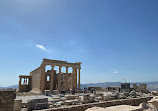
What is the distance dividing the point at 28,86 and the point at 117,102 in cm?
4293

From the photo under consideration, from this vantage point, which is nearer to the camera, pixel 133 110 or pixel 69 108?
pixel 133 110

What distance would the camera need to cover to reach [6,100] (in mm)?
5496

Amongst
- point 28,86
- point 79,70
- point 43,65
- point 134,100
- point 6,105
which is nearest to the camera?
point 6,105

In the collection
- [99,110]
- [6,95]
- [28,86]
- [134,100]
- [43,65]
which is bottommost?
[28,86]

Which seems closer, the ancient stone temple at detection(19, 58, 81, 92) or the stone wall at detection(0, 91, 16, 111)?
the stone wall at detection(0, 91, 16, 111)

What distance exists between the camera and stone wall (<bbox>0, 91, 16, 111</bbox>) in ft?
17.7

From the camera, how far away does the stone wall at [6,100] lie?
5.39m

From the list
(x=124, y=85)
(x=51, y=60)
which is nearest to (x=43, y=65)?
(x=51, y=60)

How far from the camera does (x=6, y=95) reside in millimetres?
5523

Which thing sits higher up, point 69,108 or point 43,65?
point 43,65

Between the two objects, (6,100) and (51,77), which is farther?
(51,77)

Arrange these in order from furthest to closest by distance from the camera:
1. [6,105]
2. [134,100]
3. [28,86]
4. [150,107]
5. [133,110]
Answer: [28,86] → [134,100] → [150,107] → [133,110] → [6,105]

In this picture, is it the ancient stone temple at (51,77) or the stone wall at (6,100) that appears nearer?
the stone wall at (6,100)

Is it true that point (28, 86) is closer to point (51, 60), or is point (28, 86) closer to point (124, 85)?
point (51, 60)
